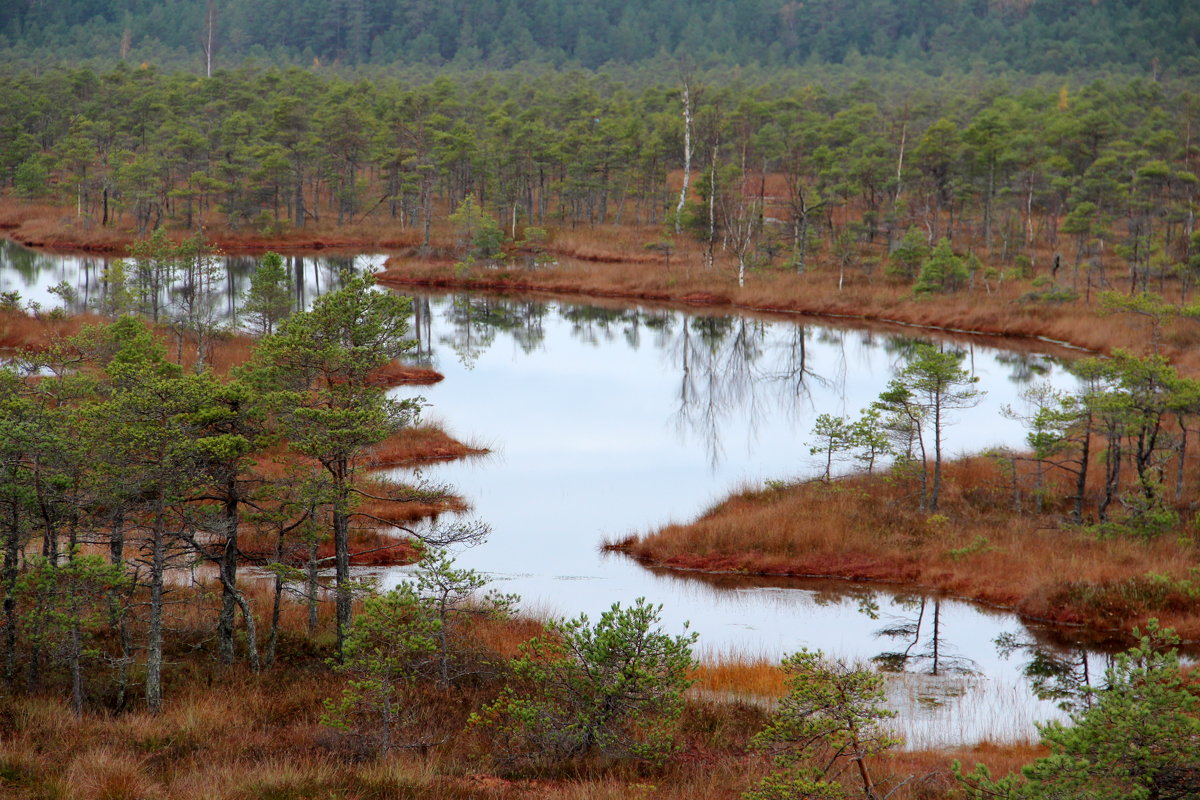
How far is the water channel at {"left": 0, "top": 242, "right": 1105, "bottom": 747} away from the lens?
720 inches

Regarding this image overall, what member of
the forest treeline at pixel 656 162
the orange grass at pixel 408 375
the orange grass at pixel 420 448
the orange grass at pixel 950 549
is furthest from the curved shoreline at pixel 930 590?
the forest treeline at pixel 656 162

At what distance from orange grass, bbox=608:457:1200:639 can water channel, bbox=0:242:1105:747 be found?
673 mm

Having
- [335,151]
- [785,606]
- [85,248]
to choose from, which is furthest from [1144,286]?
[85,248]

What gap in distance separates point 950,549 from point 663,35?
18121 centimetres

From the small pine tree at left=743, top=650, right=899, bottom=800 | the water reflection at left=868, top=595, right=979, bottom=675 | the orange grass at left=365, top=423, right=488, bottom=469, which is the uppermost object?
the small pine tree at left=743, top=650, right=899, bottom=800

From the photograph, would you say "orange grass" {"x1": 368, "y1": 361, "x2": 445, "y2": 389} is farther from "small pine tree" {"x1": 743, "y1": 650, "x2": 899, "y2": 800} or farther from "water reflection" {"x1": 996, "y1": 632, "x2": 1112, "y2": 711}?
"small pine tree" {"x1": 743, "y1": 650, "x2": 899, "y2": 800}

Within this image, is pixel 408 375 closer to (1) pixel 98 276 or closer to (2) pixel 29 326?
(2) pixel 29 326

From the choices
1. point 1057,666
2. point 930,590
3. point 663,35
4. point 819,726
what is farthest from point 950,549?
point 663,35

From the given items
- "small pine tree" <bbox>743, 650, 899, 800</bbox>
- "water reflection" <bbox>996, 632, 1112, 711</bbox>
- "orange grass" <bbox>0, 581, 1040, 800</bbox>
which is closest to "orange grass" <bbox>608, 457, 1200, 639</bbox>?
"water reflection" <bbox>996, 632, 1112, 711</bbox>

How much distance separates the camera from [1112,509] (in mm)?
23359

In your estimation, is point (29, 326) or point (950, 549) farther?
point (29, 326)

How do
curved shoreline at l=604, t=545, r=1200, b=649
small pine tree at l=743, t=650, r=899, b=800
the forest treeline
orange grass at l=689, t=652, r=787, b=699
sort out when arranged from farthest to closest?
the forest treeline < curved shoreline at l=604, t=545, r=1200, b=649 < orange grass at l=689, t=652, r=787, b=699 < small pine tree at l=743, t=650, r=899, b=800

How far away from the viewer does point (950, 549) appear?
21922 millimetres

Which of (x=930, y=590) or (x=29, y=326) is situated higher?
(x=29, y=326)
